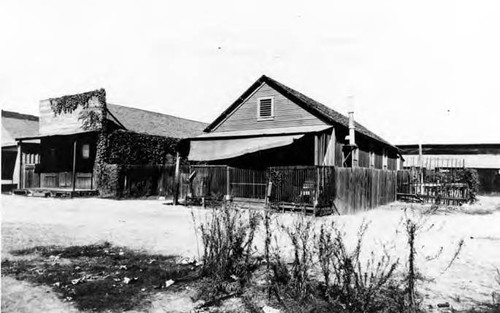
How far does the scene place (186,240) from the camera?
9438 millimetres

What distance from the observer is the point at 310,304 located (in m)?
4.98

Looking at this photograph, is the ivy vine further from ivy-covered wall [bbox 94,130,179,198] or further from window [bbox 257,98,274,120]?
window [bbox 257,98,274,120]

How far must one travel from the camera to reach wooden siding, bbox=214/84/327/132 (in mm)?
21016

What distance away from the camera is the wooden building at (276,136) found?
18344mm

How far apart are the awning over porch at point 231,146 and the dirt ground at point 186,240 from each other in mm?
3086

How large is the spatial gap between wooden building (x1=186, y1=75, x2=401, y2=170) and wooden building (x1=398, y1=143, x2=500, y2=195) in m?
14.1

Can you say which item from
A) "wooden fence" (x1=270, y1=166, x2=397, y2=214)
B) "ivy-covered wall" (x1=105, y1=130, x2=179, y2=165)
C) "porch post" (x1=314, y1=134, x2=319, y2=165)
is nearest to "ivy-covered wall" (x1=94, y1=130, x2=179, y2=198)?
"ivy-covered wall" (x1=105, y1=130, x2=179, y2=165)

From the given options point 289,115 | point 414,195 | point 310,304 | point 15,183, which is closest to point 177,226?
point 310,304

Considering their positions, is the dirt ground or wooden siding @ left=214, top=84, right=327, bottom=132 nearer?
the dirt ground

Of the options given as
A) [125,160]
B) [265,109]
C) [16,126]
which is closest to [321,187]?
[265,109]

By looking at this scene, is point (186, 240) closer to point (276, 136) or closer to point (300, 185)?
point (300, 185)

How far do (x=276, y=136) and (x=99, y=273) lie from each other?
1280 centimetres

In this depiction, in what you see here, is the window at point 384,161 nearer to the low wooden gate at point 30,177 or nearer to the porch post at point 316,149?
the porch post at point 316,149

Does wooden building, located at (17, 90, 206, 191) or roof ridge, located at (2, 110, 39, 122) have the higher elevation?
roof ridge, located at (2, 110, 39, 122)
